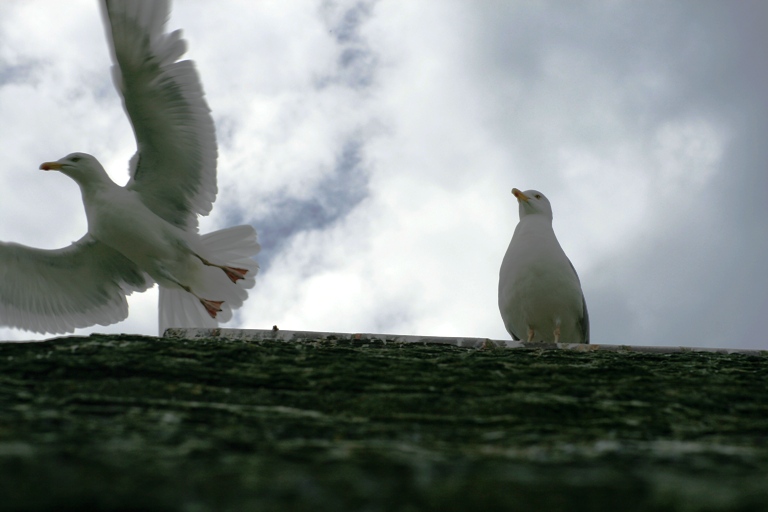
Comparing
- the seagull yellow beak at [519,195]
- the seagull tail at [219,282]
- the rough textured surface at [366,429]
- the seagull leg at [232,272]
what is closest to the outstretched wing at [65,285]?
the seagull tail at [219,282]

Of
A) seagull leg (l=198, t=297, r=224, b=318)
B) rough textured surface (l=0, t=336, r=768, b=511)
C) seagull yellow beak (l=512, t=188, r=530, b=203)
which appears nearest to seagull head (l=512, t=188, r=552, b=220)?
seagull yellow beak (l=512, t=188, r=530, b=203)

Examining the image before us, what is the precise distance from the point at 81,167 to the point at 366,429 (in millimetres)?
6234

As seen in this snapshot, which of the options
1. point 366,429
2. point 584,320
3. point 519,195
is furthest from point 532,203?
point 366,429

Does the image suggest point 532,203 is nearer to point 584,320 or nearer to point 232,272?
point 584,320

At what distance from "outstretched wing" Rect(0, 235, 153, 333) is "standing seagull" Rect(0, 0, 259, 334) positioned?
1 centimetres

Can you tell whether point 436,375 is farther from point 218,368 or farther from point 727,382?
point 727,382

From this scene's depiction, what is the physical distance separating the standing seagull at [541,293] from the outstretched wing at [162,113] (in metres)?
3.18

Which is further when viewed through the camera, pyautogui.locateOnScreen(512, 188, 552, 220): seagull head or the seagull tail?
the seagull tail

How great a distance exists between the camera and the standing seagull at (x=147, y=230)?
7.52m

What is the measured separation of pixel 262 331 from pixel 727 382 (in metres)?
2.49

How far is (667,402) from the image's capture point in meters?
2.93

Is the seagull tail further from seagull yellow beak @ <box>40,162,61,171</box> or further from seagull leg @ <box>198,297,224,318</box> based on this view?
seagull yellow beak @ <box>40,162,61,171</box>

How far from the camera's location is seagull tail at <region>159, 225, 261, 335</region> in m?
8.58

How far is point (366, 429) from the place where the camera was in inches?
90.4
